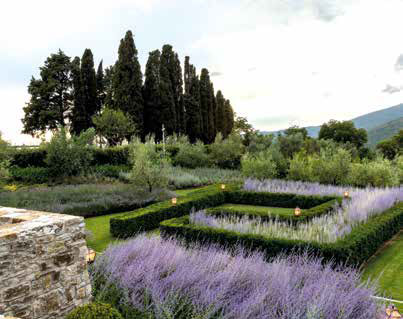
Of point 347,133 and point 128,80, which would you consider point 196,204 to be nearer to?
point 128,80

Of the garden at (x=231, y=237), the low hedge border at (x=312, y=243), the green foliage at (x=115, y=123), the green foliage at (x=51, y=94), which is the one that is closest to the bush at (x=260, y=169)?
the garden at (x=231, y=237)

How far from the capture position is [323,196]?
381 inches

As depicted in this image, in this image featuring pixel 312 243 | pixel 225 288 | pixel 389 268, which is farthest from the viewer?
pixel 389 268

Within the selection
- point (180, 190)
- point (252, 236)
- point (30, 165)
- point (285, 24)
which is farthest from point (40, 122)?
point (252, 236)

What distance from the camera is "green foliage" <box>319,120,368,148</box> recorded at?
42.9m

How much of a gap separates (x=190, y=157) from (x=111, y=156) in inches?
181

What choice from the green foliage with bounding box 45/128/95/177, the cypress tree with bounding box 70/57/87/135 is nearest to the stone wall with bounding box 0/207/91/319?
the green foliage with bounding box 45/128/95/177

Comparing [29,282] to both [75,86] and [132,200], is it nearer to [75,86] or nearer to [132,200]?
[132,200]

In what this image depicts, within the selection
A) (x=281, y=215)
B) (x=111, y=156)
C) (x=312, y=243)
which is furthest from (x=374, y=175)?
(x=111, y=156)

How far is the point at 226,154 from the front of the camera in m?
20.6

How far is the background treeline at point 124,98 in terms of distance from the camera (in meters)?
24.1

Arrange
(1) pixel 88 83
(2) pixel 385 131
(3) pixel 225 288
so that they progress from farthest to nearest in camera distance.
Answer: (2) pixel 385 131 < (1) pixel 88 83 < (3) pixel 225 288

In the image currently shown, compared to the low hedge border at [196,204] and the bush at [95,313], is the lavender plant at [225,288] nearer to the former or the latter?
the bush at [95,313]

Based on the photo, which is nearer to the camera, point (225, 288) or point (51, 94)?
point (225, 288)
